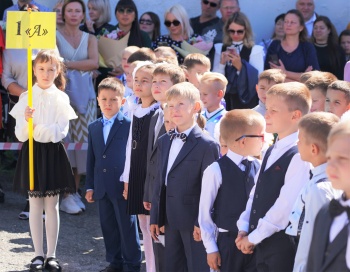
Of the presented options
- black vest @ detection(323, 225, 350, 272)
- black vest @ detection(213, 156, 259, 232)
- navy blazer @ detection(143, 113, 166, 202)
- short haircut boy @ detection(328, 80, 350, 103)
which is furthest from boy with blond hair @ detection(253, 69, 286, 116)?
black vest @ detection(323, 225, 350, 272)

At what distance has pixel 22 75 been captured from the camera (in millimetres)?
8500

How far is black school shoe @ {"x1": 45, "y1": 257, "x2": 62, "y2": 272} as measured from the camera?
643 cm

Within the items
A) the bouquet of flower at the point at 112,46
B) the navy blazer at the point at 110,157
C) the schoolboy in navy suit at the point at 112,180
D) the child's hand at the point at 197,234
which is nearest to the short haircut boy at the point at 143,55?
the schoolboy in navy suit at the point at 112,180

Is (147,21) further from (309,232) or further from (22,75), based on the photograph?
(309,232)

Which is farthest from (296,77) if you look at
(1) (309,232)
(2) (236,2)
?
(1) (309,232)

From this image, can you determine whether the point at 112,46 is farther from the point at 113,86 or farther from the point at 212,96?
Result: the point at 212,96

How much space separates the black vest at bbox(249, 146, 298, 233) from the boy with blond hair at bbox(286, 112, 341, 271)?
26 centimetres

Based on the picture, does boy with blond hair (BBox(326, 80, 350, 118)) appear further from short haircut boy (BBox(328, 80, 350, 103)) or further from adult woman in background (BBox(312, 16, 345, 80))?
adult woman in background (BBox(312, 16, 345, 80))

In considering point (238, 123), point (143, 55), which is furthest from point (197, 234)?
point (143, 55)

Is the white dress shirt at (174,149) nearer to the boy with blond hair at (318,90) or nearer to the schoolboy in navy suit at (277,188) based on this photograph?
the schoolboy in navy suit at (277,188)

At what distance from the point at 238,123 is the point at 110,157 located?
2007mm

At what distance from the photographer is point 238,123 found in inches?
187

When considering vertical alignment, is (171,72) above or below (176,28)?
below

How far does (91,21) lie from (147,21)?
2.32ft
